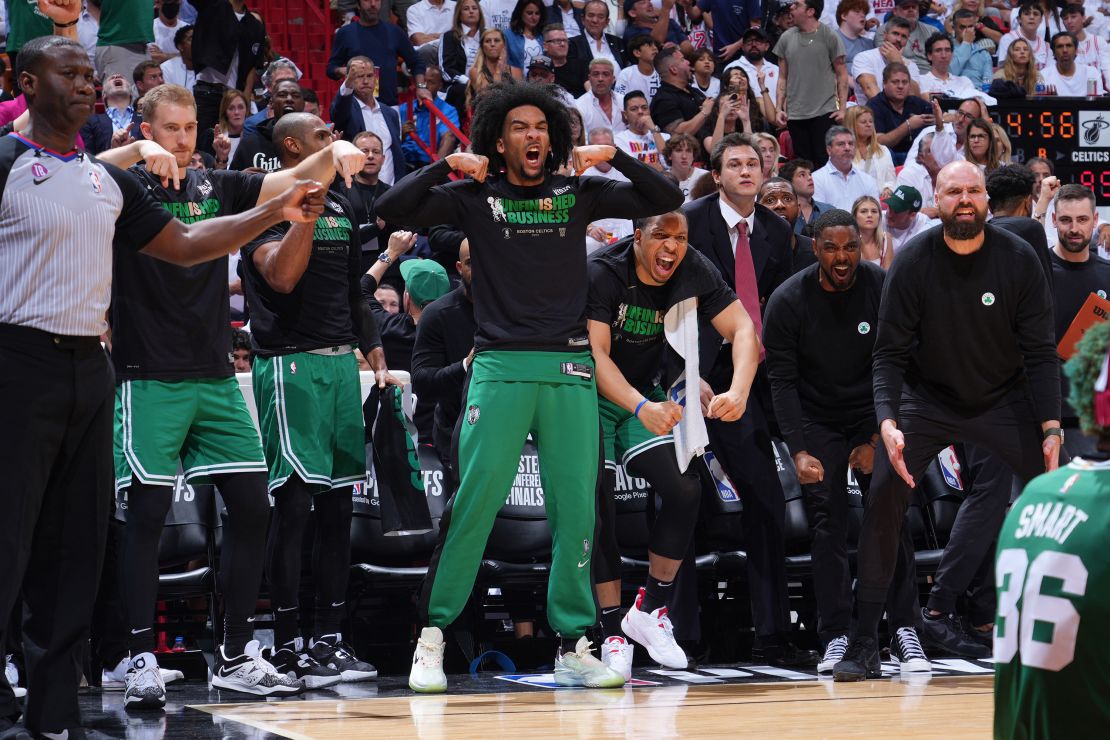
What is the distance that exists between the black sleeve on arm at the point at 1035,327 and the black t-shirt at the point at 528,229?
62.0 inches

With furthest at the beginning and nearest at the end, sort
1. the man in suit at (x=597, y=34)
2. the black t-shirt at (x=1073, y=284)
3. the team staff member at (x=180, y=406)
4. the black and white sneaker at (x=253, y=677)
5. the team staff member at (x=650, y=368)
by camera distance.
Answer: the man in suit at (x=597, y=34) < the black t-shirt at (x=1073, y=284) < the team staff member at (x=650, y=368) < the black and white sneaker at (x=253, y=677) < the team staff member at (x=180, y=406)

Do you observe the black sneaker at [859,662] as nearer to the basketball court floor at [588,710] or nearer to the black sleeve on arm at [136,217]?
the basketball court floor at [588,710]

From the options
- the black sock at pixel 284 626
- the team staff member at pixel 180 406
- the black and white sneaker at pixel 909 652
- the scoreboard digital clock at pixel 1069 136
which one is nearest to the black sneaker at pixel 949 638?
the black and white sneaker at pixel 909 652

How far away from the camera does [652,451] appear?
6.56 metres

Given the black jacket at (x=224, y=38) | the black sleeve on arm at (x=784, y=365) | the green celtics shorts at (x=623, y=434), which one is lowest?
the green celtics shorts at (x=623, y=434)

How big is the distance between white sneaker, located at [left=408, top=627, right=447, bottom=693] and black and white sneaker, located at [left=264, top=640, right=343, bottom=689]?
0.38 meters

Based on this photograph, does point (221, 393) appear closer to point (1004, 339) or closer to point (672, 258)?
point (672, 258)

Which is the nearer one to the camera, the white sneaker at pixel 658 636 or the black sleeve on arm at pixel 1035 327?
the black sleeve on arm at pixel 1035 327

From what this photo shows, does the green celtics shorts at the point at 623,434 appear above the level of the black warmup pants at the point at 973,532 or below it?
above

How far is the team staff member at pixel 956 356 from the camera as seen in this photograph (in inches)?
251

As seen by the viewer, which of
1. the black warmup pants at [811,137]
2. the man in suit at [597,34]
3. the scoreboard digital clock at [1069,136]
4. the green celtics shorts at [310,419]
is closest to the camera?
the green celtics shorts at [310,419]

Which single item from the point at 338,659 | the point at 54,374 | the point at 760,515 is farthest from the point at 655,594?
the point at 54,374

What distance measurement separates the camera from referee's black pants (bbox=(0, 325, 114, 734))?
4277 millimetres

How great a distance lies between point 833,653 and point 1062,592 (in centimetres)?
399
